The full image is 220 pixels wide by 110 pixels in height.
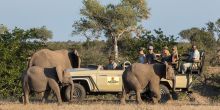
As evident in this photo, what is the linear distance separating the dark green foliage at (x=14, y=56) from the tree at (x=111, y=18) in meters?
36.6

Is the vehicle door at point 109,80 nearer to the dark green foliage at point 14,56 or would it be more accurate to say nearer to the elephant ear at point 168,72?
A: the elephant ear at point 168,72

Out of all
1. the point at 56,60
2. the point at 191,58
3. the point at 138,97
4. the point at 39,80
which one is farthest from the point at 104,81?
the point at 39,80

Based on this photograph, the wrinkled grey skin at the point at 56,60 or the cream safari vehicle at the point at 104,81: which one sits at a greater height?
the wrinkled grey skin at the point at 56,60

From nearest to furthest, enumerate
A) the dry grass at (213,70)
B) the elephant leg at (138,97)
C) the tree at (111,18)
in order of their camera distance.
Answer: the elephant leg at (138,97) → the dry grass at (213,70) → the tree at (111,18)

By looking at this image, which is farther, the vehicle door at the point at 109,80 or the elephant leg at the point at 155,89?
the vehicle door at the point at 109,80

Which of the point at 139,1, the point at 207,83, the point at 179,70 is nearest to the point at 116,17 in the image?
the point at 139,1

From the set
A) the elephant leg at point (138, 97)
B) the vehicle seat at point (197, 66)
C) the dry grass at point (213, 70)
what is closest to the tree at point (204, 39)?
the dry grass at point (213, 70)

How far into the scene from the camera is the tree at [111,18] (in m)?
66.9

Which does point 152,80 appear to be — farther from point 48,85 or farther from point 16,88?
point 16,88

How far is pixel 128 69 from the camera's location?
65.2ft

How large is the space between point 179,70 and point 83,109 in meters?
6.04

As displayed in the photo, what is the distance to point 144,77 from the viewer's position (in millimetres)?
19875

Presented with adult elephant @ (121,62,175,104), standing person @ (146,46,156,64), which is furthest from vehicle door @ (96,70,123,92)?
adult elephant @ (121,62,175,104)

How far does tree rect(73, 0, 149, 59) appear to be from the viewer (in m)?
66.9
